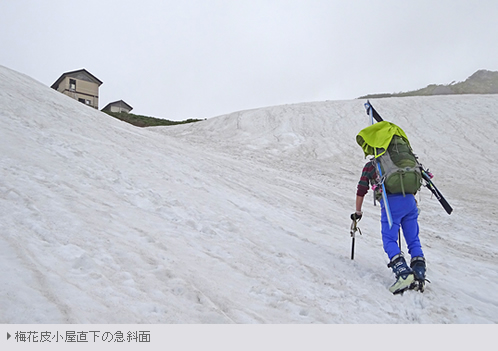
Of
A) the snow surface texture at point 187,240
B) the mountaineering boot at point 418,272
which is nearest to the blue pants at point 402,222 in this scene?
the mountaineering boot at point 418,272

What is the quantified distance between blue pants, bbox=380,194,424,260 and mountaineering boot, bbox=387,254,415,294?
4.1 inches

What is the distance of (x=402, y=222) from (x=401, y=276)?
711mm

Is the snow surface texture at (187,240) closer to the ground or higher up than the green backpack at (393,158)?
closer to the ground

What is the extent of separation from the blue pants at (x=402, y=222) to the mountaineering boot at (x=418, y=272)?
3.0 inches

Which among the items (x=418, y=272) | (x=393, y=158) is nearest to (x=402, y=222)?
(x=418, y=272)

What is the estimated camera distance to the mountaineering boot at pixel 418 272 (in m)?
3.98

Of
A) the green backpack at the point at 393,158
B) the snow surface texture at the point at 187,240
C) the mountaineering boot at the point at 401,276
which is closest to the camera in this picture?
the snow surface texture at the point at 187,240

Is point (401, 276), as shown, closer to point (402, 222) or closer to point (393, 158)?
point (402, 222)

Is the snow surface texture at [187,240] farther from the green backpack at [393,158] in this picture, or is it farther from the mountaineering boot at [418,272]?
the green backpack at [393,158]

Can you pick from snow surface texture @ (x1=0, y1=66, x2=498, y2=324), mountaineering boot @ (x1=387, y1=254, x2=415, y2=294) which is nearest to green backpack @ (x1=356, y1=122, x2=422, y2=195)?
mountaineering boot @ (x1=387, y1=254, x2=415, y2=294)

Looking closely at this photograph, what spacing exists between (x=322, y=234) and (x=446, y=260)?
2.27 metres

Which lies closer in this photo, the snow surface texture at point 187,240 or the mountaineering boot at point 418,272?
the snow surface texture at point 187,240

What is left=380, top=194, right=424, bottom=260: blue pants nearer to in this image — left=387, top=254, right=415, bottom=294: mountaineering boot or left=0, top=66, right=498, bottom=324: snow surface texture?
left=387, top=254, right=415, bottom=294: mountaineering boot

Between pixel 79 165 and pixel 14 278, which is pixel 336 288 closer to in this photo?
pixel 14 278
